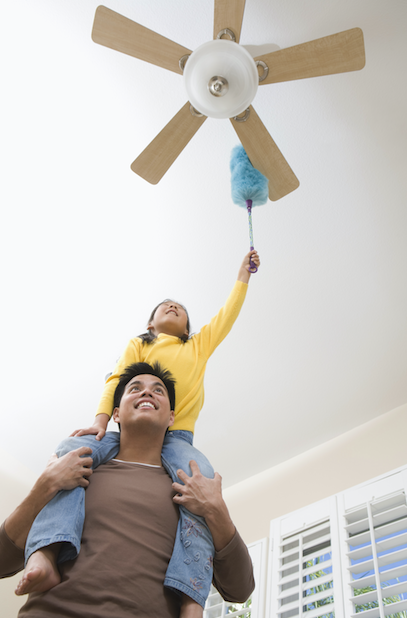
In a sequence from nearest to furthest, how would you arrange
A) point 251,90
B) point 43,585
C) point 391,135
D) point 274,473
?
point 43,585 → point 251,90 → point 391,135 → point 274,473

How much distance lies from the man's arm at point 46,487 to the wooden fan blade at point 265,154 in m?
1.36

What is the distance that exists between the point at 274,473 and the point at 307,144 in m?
2.41

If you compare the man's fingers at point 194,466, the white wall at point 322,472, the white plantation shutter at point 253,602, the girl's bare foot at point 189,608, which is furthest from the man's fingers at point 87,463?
the white wall at point 322,472

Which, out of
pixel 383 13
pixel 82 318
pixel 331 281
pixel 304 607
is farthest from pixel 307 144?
pixel 304 607

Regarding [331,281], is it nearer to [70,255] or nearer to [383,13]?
[383,13]

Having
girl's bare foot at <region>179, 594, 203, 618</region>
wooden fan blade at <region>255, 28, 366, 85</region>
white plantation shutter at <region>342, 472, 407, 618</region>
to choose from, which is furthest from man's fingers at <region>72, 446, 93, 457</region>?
white plantation shutter at <region>342, 472, 407, 618</region>

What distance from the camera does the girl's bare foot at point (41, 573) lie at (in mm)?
1094

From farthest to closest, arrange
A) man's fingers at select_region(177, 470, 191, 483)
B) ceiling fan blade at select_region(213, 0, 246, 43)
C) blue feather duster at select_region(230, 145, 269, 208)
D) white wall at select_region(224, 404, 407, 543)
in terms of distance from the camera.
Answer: white wall at select_region(224, 404, 407, 543) < blue feather duster at select_region(230, 145, 269, 208) < ceiling fan blade at select_region(213, 0, 246, 43) < man's fingers at select_region(177, 470, 191, 483)

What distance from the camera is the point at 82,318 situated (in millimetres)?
3426

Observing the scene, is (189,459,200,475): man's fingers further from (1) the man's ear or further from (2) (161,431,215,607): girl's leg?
(1) the man's ear

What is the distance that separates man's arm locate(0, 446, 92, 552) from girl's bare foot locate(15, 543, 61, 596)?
14 centimetres

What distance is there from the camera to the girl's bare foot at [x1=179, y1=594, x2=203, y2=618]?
46.6 inches

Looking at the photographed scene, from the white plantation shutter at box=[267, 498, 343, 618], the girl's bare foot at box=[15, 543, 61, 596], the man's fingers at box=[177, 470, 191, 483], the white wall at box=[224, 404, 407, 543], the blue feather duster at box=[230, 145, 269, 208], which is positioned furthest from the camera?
the white wall at box=[224, 404, 407, 543]

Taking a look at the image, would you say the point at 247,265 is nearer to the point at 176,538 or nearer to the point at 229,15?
the point at 229,15
